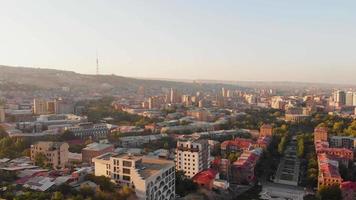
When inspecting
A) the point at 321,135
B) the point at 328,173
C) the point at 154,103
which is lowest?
the point at 328,173

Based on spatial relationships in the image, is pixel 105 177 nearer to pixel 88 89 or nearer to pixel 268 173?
pixel 268 173

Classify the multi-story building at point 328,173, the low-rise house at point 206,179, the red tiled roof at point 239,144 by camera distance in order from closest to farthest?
the low-rise house at point 206,179 → the multi-story building at point 328,173 → the red tiled roof at point 239,144

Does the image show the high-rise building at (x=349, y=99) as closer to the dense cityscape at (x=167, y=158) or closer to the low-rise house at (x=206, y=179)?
the dense cityscape at (x=167, y=158)

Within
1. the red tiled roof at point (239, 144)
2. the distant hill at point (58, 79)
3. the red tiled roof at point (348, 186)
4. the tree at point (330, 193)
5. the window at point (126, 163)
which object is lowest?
the tree at point (330, 193)

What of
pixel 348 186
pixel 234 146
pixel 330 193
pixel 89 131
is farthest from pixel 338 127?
pixel 89 131

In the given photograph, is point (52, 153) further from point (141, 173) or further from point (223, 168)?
point (223, 168)

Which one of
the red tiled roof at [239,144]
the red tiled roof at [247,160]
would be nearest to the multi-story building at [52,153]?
the red tiled roof at [247,160]
